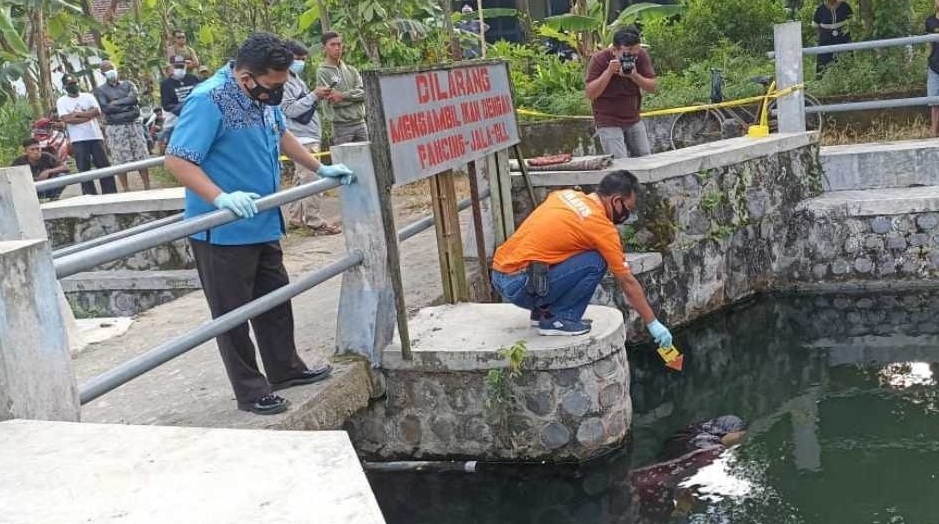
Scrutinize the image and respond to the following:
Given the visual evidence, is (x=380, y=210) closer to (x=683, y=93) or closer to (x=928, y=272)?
(x=928, y=272)

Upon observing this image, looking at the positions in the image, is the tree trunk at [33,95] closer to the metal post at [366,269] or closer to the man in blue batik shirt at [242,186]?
the metal post at [366,269]

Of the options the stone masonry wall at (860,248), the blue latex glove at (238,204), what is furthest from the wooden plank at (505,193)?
the blue latex glove at (238,204)

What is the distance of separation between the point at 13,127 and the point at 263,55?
55.2ft

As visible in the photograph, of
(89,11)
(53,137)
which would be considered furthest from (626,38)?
(89,11)

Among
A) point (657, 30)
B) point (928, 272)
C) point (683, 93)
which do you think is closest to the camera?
point (928, 272)

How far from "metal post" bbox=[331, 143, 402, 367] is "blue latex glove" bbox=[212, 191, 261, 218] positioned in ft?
3.51

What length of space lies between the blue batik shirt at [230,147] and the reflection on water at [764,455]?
1.79 meters

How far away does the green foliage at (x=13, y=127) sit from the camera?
59.2ft

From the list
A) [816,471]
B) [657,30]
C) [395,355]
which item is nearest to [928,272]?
[816,471]

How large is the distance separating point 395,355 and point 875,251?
5.08 meters

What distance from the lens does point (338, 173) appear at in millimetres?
5145

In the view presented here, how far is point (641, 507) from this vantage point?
5.22 meters

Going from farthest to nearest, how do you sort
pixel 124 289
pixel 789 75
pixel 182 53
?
1. pixel 182 53
2. pixel 789 75
3. pixel 124 289

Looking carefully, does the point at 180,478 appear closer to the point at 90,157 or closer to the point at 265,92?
the point at 265,92
